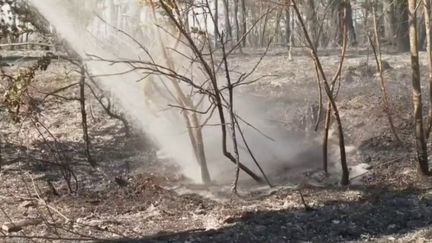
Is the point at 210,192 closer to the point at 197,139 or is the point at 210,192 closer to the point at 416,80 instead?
the point at 197,139

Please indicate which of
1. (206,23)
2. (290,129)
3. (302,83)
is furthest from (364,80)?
(206,23)

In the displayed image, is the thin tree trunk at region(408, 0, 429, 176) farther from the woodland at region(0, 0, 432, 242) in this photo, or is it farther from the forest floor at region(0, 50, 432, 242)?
the forest floor at region(0, 50, 432, 242)

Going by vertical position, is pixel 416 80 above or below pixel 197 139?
above

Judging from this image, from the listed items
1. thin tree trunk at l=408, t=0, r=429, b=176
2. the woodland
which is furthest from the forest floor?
thin tree trunk at l=408, t=0, r=429, b=176

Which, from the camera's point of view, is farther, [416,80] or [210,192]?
[210,192]

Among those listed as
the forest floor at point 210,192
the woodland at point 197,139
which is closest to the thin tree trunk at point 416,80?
the woodland at point 197,139

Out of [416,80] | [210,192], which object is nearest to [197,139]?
[210,192]

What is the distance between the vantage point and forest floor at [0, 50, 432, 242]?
6.62m

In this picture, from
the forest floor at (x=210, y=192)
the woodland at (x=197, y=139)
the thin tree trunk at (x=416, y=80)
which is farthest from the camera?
the thin tree trunk at (x=416, y=80)

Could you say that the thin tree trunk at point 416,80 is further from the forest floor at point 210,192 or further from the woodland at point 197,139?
the forest floor at point 210,192

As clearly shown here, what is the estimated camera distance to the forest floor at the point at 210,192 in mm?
6625

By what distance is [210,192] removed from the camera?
28.5ft

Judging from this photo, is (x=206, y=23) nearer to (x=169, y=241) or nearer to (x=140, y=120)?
(x=169, y=241)

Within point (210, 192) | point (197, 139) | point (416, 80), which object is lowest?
point (210, 192)
